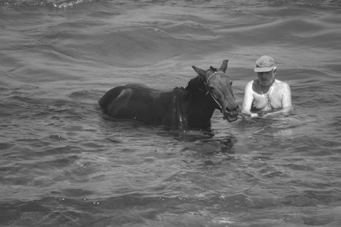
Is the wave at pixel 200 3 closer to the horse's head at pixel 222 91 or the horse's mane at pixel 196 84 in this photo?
the horse's mane at pixel 196 84

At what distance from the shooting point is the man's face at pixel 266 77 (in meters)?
11.7

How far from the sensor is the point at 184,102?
37.6 feet

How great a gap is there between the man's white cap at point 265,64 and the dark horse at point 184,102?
80cm

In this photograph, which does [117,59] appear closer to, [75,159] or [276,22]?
[276,22]

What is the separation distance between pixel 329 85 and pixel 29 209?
27.5 feet

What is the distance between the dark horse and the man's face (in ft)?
3.42

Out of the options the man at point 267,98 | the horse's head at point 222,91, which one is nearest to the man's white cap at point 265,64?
the man at point 267,98

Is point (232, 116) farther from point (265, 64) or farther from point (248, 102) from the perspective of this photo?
point (248, 102)

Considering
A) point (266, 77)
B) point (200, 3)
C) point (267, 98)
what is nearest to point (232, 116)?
point (266, 77)

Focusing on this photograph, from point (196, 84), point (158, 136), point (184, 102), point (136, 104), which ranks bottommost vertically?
point (158, 136)

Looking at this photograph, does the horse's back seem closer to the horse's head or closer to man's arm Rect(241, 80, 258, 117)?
the horse's head

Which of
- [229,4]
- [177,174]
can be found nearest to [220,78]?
[177,174]

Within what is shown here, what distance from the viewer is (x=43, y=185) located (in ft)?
28.5

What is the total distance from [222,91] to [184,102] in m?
1.00
